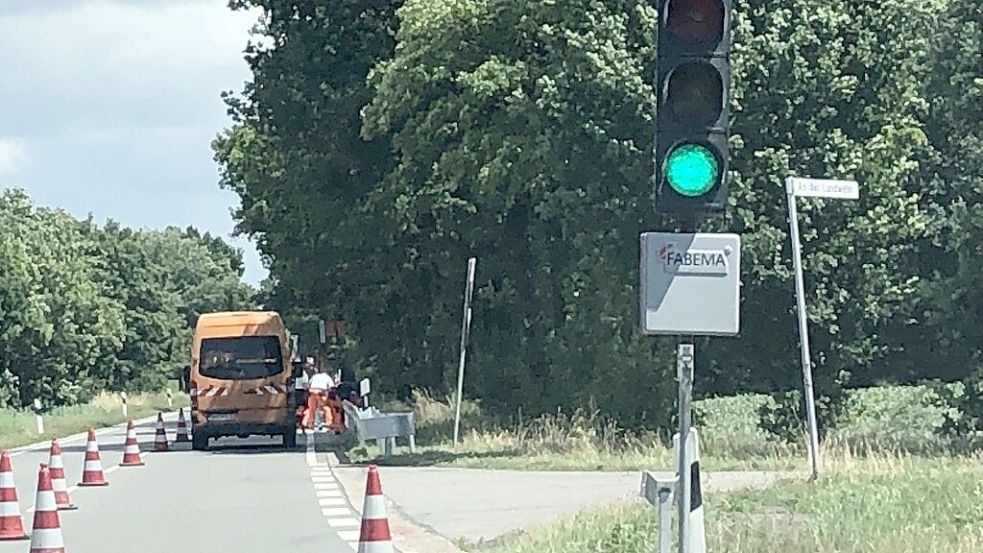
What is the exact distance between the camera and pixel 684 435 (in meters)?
9.50

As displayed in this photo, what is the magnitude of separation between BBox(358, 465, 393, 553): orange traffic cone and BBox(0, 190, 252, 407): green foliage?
76.3m

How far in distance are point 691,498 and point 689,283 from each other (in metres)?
1.19

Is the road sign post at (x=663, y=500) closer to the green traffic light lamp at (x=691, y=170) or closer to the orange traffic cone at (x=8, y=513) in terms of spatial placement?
the green traffic light lamp at (x=691, y=170)

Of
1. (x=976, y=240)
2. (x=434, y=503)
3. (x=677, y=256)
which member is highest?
(x=976, y=240)

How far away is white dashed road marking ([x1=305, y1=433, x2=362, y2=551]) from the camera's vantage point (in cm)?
1745

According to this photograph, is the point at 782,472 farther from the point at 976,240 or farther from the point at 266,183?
the point at 266,183

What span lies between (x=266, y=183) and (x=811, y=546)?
29.0 meters

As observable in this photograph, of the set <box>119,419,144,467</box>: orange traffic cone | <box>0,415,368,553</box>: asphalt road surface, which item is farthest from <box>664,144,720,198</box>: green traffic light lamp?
<box>119,419,144,467</box>: orange traffic cone

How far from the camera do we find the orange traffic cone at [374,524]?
12609 mm

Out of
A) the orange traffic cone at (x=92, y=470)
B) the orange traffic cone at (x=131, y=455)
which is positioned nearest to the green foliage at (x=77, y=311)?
the orange traffic cone at (x=131, y=455)

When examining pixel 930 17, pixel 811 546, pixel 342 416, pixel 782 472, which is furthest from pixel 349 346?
pixel 811 546

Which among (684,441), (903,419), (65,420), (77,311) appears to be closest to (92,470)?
(903,419)

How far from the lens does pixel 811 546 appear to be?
501 inches

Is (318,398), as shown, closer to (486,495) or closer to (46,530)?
(486,495)
